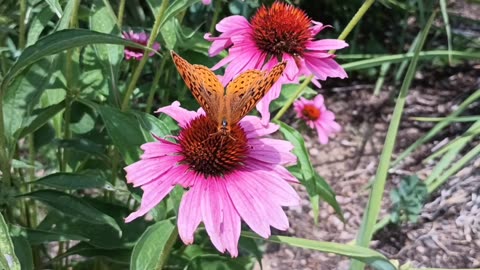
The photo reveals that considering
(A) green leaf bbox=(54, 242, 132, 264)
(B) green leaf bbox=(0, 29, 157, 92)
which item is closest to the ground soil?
(A) green leaf bbox=(54, 242, 132, 264)

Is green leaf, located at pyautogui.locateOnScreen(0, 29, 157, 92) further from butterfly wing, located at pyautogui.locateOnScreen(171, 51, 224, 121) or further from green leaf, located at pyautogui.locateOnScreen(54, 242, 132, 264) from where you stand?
green leaf, located at pyautogui.locateOnScreen(54, 242, 132, 264)

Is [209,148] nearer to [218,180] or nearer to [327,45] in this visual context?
[218,180]

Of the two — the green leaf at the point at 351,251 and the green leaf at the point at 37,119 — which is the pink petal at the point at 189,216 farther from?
the green leaf at the point at 37,119

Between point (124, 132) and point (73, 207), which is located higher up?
point (124, 132)

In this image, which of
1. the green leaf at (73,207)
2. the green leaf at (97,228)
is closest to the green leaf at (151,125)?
the green leaf at (73,207)

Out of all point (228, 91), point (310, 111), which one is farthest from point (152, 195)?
point (310, 111)

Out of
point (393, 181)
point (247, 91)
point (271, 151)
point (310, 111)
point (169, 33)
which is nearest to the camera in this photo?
point (247, 91)

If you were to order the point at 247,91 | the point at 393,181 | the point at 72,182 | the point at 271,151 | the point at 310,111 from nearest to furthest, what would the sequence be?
1. the point at 247,91
2. the point at 271,151
3. the point at 72,182
4. the point at 310,111
5. the point at 393,181
